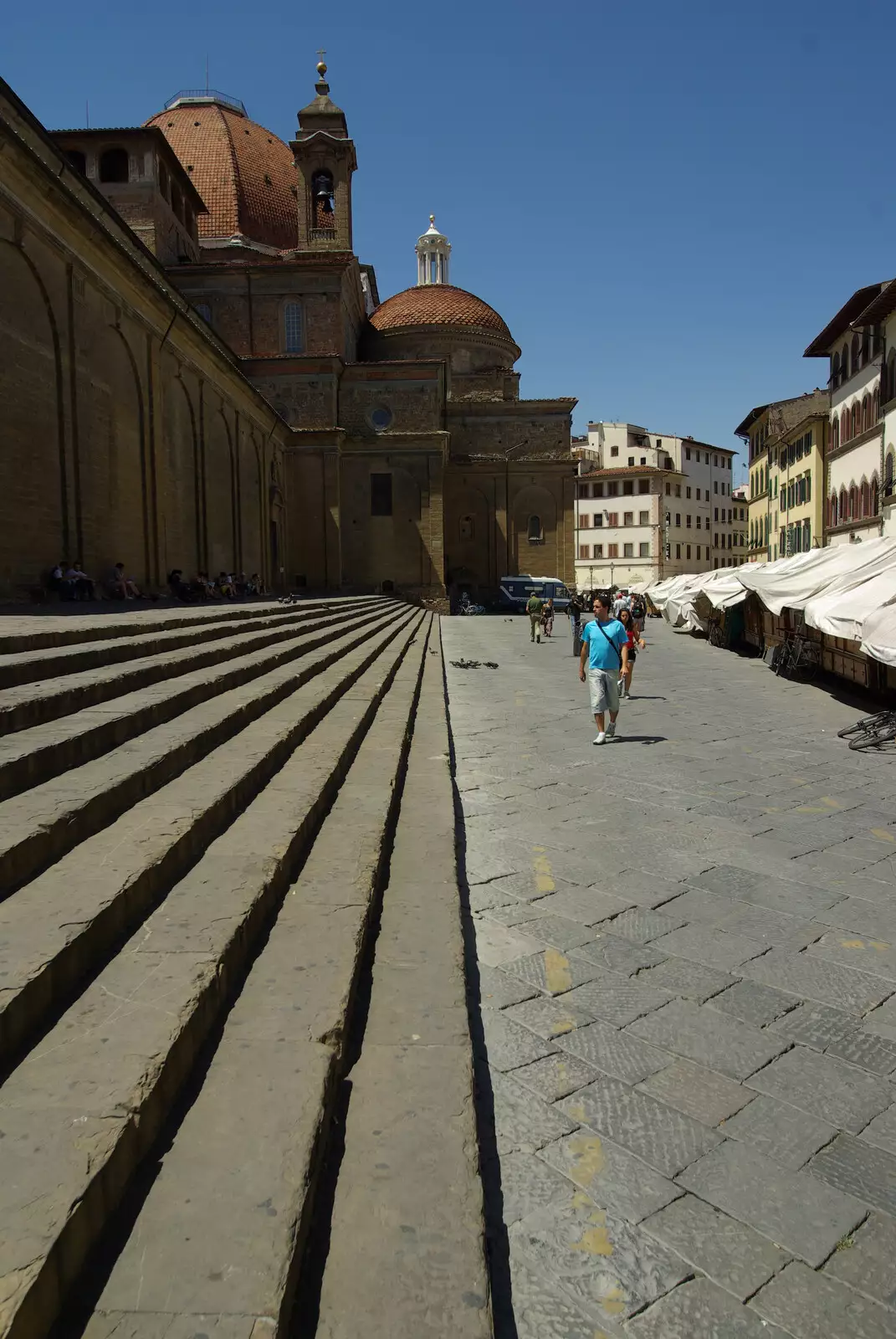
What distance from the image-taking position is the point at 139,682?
5672mm

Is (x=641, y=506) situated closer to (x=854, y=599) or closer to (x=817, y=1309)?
(x=854, y=599)

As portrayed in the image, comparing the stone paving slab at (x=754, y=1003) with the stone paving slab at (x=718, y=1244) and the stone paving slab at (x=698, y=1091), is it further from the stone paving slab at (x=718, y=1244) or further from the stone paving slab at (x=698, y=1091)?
the stone paving slab at (x=718, y=1244)

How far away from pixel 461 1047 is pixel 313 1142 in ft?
2.60

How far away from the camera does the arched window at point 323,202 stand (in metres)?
36.5

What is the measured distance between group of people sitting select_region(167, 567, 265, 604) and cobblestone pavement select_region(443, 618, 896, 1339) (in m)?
12.4

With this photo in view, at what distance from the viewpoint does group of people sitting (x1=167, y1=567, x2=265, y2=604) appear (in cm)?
1798

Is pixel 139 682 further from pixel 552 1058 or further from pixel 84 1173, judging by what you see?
pixel 84 1173

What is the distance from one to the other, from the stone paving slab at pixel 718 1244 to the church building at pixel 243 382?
11971 mm

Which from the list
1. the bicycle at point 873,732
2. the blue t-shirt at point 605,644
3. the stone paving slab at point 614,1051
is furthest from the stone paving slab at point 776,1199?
the bicycle at point 873,732

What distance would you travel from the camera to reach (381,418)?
3700cm

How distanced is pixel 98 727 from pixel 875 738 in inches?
301

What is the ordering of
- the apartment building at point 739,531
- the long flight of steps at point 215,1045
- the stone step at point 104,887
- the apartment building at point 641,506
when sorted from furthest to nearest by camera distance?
the apartment building at point 739,531
the apartment building at point 641,506
the stone step at point 104,887
the long flight of steps at point 215,1045

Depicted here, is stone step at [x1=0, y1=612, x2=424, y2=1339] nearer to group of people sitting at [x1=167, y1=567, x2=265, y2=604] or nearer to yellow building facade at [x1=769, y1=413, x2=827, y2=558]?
group of people sitting at [x1=167, y1=567, x2=265, y2=604]

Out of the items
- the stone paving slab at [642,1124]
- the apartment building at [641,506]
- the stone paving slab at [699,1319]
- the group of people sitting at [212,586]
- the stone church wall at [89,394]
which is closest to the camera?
the stone paving slab at [699,1319]
